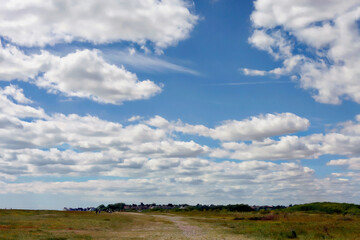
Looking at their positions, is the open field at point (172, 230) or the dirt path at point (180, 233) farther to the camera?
the open field at point (172, 230)

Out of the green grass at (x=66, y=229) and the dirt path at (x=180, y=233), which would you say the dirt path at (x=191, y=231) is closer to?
the dirt path at (x=180, y=233)

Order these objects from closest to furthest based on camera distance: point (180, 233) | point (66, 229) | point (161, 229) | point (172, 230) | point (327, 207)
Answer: point (180, 233)
point (66, 229)
point (172, 230)
point (161, 229)
point (327, 207)

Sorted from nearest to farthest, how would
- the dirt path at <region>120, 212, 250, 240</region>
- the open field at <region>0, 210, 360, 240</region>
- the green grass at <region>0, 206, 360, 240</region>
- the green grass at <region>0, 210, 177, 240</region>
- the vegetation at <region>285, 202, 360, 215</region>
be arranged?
the green grass at <region>0, 210, 177, 240</region> < the dirt path at <region>120, 212, 250, 240</region> < the green grass at <region>0, 206, 360, 240</region> < the open field at <region>0, 210, 360, 240</region> < the vegetation at <region>285, 202, 360, 215</region>

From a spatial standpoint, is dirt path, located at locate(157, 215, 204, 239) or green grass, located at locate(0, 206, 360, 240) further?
dirt path, located at locate(157, 215, 204, 239)

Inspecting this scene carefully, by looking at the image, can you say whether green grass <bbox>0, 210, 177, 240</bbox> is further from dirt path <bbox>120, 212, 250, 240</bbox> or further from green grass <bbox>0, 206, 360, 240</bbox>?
dirt path <bbox>120, 212, 250, 240</bbox>

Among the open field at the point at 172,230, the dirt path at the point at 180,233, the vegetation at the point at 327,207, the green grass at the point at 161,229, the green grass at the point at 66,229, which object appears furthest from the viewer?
the vegetation at the point at 327,207

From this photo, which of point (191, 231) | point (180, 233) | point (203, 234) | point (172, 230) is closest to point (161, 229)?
point (172, 230)

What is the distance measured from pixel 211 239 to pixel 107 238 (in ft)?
39.2

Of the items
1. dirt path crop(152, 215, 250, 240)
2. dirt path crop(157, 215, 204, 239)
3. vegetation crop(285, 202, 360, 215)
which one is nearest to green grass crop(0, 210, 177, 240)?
dirt path crop(157, 215, 204, 239)

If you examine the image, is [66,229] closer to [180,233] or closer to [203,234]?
[180,233]

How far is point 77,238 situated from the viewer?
3822cm

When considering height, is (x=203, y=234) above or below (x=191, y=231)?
above

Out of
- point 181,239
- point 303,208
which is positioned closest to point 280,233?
point 181,239

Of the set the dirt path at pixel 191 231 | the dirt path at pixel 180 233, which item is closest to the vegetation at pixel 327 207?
the dirt path at pixel 191 231
